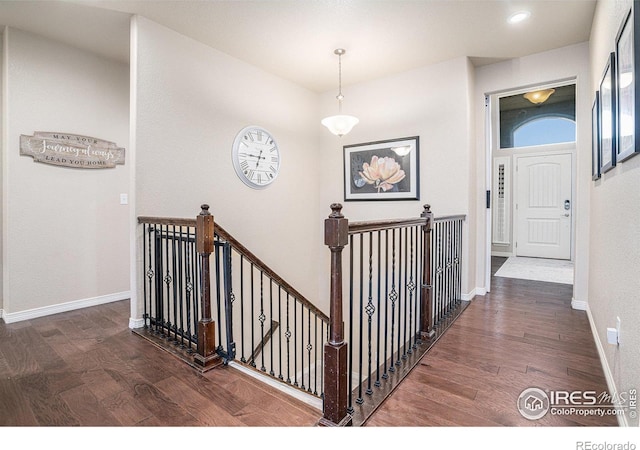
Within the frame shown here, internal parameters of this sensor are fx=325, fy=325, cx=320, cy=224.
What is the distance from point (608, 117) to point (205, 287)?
2.72m

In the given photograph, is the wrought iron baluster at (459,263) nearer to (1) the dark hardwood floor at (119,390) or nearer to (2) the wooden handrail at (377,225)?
(2) the wooden handrail at (377,225)

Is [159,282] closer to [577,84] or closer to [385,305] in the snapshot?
[385,305]

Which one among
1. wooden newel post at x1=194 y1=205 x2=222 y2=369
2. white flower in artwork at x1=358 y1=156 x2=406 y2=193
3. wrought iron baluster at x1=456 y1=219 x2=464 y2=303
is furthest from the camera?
white flower in artwork at x1=358 y1=156 x2=406 y2=193

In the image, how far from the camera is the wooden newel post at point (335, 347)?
5.08 ft

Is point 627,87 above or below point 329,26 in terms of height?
below

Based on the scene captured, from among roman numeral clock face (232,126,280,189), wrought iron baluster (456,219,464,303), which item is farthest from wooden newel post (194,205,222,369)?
wrought iron baluster (456,219,464,303)

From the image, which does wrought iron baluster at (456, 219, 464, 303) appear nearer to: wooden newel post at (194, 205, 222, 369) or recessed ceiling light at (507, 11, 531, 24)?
recessed ceiling light at (507, 11, 531, 24)

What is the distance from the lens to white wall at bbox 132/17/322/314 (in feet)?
9.11

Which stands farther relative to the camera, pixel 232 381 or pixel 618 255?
pixel 232 381

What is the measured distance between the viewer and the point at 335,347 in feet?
5.19

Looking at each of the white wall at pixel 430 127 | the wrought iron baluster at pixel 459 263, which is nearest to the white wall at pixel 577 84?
the white wall at pixel 430 127

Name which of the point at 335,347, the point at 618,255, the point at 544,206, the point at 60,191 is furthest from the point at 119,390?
the point at 544,206

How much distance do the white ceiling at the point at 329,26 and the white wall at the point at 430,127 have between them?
29 cm
